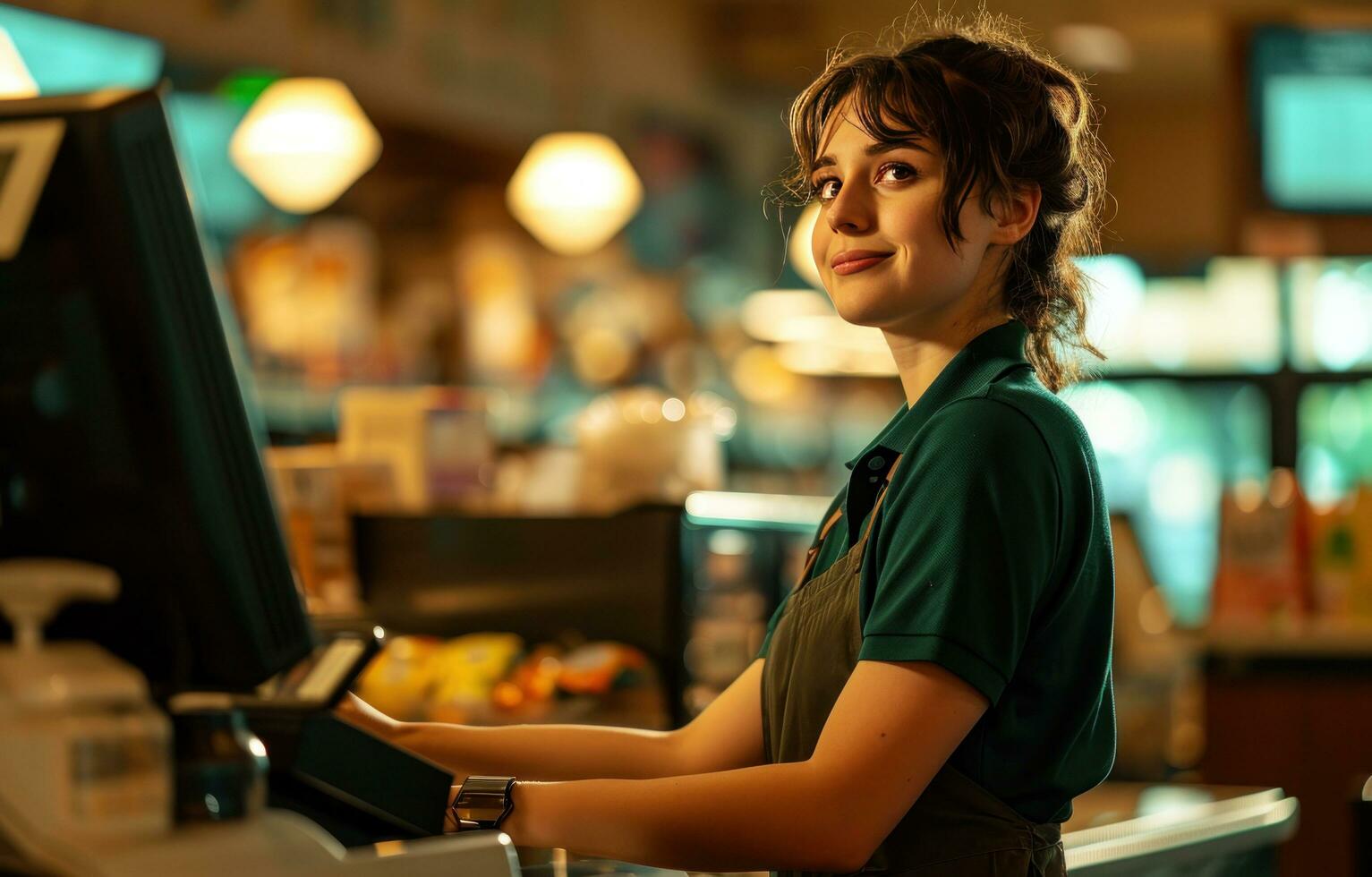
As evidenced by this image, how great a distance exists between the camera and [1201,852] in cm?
206

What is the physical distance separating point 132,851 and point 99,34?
4.38m

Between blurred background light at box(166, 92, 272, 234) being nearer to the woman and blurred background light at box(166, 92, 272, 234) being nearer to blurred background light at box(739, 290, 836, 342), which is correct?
blurred background light at box(739, 290, 836, 342)

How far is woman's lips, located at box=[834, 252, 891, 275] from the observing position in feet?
4.14

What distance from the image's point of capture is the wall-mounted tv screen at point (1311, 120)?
5617 millimetres

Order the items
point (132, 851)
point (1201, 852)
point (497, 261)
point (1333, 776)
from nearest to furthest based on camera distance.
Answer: point (132, 851) < point (1201, 852) < point (1333, 776) < point (497, 261)

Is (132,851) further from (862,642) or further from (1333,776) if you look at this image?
(1333,776)

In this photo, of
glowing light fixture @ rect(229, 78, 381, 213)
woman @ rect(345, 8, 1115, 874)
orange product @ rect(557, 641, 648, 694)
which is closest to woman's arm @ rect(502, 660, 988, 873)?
woman @ rect(345, 8, 1115, 874)

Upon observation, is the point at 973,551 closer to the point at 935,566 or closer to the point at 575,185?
the point at 935,566

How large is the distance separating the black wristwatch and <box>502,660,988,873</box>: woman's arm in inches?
0.6

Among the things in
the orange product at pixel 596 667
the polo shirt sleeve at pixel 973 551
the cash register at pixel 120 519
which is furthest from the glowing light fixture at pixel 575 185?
the cash register at pixel 120 519

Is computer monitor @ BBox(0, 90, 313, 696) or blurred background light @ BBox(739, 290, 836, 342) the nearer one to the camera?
computer monitor @ BBox(0, 90, 313, 696)

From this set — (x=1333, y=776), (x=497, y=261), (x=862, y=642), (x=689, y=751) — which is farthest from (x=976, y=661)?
(x=497, y=261)

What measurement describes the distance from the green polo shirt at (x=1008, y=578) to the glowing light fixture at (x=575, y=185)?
4426mm

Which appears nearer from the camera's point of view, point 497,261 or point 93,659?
point 93,659
